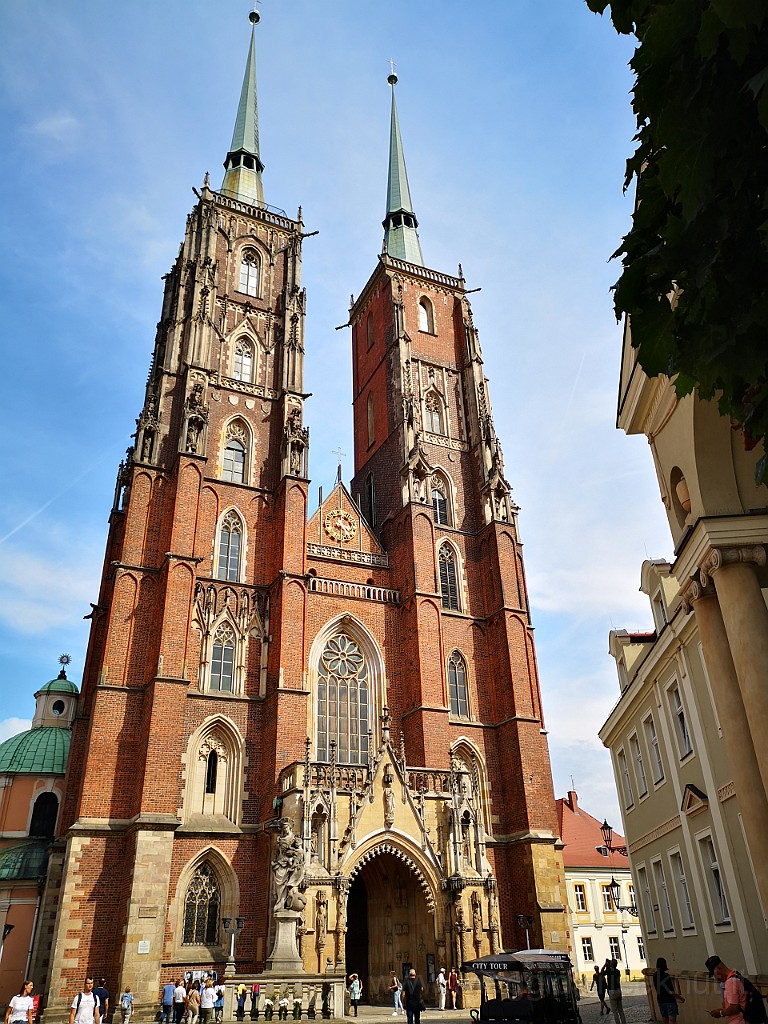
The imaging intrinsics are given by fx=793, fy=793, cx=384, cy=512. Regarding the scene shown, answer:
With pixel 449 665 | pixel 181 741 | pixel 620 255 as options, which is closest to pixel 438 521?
pixel 449 665

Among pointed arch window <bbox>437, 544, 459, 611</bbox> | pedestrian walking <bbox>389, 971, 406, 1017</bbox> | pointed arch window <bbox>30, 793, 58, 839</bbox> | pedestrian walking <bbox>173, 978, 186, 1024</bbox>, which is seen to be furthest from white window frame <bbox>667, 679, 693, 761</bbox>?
pointed arch window <bbox>30, 793, 58, 839</bbox>

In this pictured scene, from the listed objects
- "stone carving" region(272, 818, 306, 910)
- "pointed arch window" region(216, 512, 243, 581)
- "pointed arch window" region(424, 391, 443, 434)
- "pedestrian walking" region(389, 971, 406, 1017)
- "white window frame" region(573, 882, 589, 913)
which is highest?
"pointed arch window" region(424, 391, 443, 434)

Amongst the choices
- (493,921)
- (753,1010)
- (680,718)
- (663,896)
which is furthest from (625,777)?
(753,1010)

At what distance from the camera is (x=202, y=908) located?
23.4m

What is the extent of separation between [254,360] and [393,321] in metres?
8.13

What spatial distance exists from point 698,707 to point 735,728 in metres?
7.95

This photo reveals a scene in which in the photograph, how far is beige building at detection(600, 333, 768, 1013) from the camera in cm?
749

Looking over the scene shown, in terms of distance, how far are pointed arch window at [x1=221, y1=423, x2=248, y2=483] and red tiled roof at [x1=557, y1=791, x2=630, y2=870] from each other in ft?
76.7

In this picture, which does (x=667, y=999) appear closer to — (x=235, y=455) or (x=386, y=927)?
(x=386, y=927)

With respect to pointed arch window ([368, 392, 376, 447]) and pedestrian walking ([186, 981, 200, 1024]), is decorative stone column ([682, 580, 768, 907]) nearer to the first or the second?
pedestrian walking ([186, 981, 200, 1024])

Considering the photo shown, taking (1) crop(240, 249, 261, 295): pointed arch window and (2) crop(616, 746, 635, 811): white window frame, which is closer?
(2) crop(616, 746, 635, 811): white window frame

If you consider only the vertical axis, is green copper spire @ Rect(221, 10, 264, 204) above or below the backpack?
above

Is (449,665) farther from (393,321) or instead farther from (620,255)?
(620,255)

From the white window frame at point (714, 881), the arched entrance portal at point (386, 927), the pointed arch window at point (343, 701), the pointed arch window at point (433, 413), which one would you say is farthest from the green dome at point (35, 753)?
the white window frame at point (714, 881)
